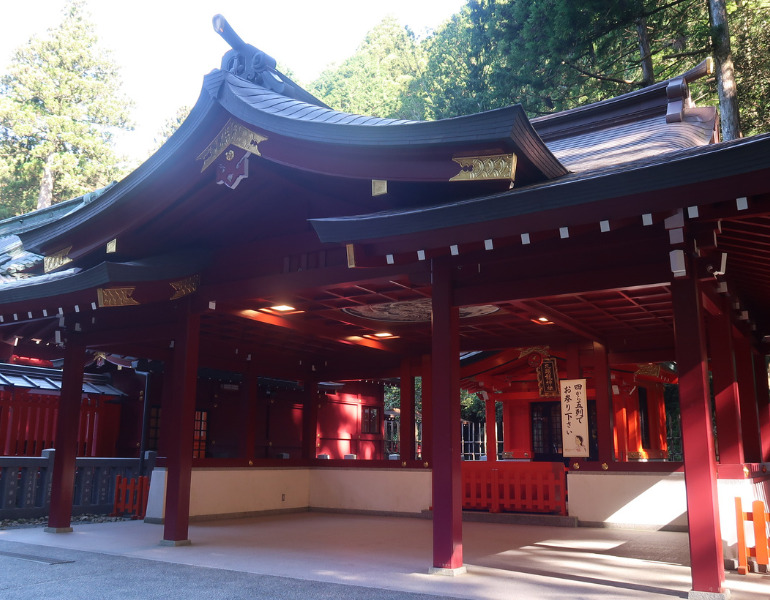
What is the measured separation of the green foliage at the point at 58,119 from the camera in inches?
1412

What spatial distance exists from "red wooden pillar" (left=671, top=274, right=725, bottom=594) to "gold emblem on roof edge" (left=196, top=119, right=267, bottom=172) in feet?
17.3

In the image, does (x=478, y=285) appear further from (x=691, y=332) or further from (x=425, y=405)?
(x=425, y=405)

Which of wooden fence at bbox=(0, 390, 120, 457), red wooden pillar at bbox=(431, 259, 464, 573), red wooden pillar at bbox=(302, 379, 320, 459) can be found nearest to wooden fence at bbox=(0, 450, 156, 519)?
wooden fence at bbox=(0, 390, 120, 457)

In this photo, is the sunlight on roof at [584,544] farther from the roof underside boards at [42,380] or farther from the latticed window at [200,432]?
the roof underside boards at [42,380]

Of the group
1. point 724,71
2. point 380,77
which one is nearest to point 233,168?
point 724,71

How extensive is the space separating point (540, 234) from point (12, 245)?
13.0m

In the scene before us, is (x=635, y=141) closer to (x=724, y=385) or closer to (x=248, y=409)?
(x=724, y=385)

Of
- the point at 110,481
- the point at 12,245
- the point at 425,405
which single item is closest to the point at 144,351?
the point at 110,481

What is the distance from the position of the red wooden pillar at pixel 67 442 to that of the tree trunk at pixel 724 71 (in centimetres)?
1622

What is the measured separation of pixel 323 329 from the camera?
11875 mm

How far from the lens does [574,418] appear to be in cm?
1255

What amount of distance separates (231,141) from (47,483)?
8.79 meters

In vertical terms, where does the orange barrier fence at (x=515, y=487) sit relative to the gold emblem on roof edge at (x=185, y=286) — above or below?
below

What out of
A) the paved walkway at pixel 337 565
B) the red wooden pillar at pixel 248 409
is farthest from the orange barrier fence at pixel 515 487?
the red wooden pillar at pixel 248 409
